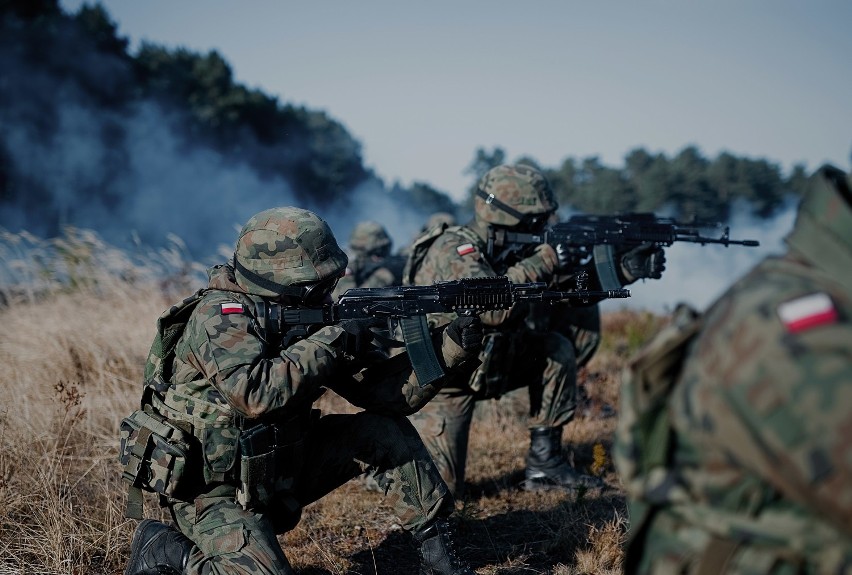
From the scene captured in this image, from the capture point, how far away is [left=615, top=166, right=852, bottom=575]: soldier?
1756 mm

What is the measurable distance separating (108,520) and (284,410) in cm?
139

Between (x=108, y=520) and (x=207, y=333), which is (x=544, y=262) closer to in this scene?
(x=207, y=333)

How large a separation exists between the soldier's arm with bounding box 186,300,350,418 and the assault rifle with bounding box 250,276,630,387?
0.16 m

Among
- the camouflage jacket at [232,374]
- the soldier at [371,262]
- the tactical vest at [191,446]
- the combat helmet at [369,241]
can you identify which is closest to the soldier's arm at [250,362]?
the camouflage jacket at [232,374]

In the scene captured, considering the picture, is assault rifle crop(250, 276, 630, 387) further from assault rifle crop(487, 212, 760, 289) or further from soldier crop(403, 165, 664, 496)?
assault rifle crop(487, 212, 760, 289)

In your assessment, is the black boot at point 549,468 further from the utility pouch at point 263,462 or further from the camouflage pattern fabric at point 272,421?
the utility pouch at point 263,462

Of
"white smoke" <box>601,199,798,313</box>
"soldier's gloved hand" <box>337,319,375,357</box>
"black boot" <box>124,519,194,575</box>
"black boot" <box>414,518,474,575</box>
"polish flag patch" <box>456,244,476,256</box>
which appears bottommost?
"white smoke" <box>601,199,798,313</box>

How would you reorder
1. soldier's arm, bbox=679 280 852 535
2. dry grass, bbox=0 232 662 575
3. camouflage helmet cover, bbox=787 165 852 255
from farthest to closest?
dry grass, bbox=0 232 662 575
camouflage helmet cover, bbox=787 165 852 255
soldier's arm, bbox=679 280 852 535

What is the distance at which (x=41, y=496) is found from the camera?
432cm

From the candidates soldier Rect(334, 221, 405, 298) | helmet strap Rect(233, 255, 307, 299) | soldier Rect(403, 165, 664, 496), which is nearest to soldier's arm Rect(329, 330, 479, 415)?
helmet strap Rect(233, 255, 307, 299)

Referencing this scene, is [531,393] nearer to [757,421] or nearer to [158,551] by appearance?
[158,551]

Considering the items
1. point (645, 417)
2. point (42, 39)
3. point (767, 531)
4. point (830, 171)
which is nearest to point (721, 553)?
point (767, 531)

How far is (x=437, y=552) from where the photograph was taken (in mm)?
3877

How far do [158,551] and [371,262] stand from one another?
23.6ft
